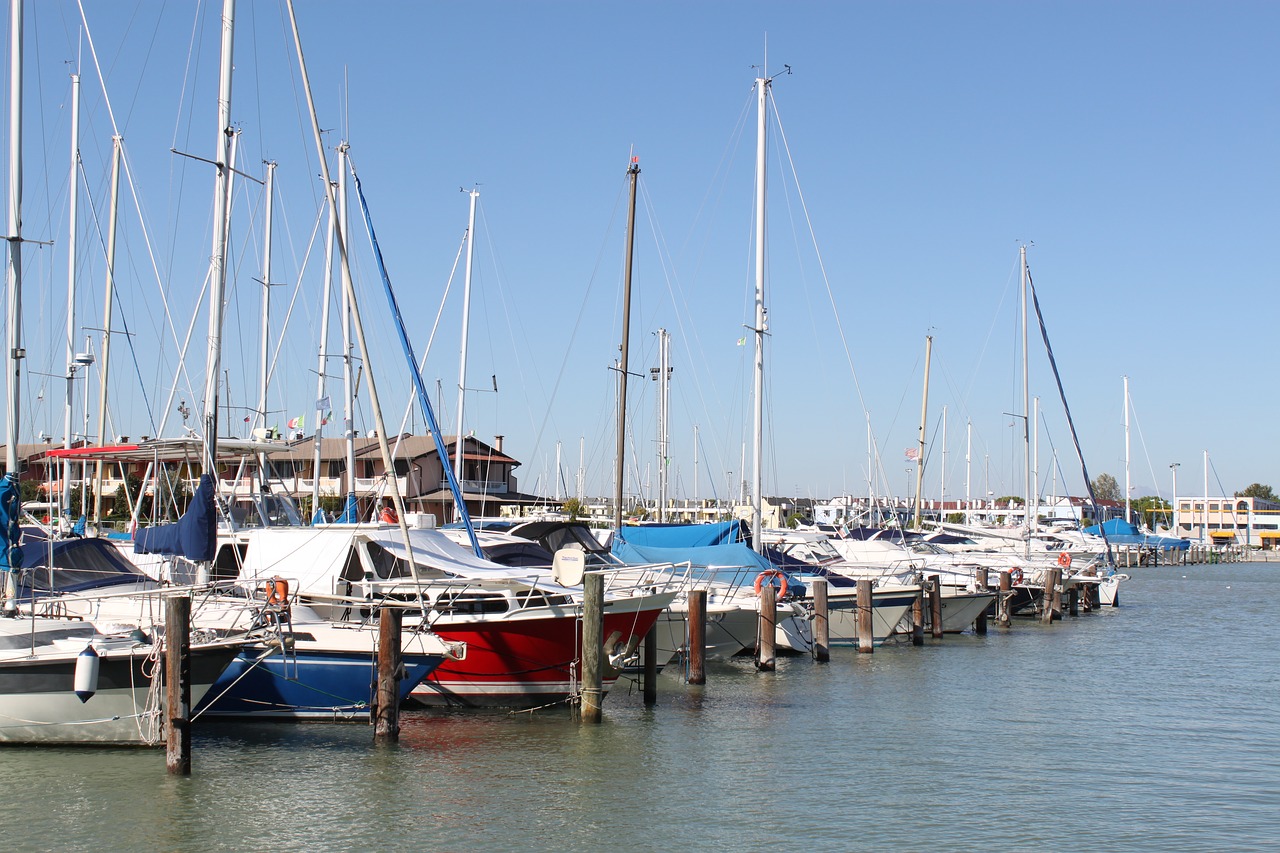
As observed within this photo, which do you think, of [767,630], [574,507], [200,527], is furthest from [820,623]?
[574,507]

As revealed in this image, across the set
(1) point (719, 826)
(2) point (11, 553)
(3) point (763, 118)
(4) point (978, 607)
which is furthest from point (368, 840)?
(4) point (978, 607)

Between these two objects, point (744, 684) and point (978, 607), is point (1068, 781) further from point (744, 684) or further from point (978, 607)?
point (978, 607)

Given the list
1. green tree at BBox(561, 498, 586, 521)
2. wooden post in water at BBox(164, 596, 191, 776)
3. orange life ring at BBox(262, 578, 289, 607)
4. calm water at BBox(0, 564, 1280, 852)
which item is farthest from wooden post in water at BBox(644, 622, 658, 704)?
A: green tree at BBox(561, 498, 586, 521)

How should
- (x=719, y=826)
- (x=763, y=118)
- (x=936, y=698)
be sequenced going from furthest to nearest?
(x=763, y=118), (x=936, y=698), (x=719, y=826)

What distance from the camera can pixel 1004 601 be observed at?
39094mm

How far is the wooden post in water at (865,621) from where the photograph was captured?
30203 mm

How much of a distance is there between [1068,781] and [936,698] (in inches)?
268

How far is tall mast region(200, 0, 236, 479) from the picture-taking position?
20703mm

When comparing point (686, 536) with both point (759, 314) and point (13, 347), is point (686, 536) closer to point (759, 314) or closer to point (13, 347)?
point (759, 314)

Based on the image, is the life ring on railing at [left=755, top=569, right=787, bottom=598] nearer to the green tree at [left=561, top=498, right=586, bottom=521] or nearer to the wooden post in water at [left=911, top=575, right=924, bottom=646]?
the wooden post in water at [left=911, top=575, right=924, bottom=646]

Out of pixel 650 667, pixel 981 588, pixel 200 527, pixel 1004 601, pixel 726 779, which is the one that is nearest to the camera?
pixel 726 779

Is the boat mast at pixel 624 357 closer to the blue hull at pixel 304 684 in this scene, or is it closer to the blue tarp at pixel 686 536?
the blue tarp at pixel 686 536

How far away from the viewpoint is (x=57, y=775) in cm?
1555

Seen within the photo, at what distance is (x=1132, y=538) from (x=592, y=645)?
9623cm
